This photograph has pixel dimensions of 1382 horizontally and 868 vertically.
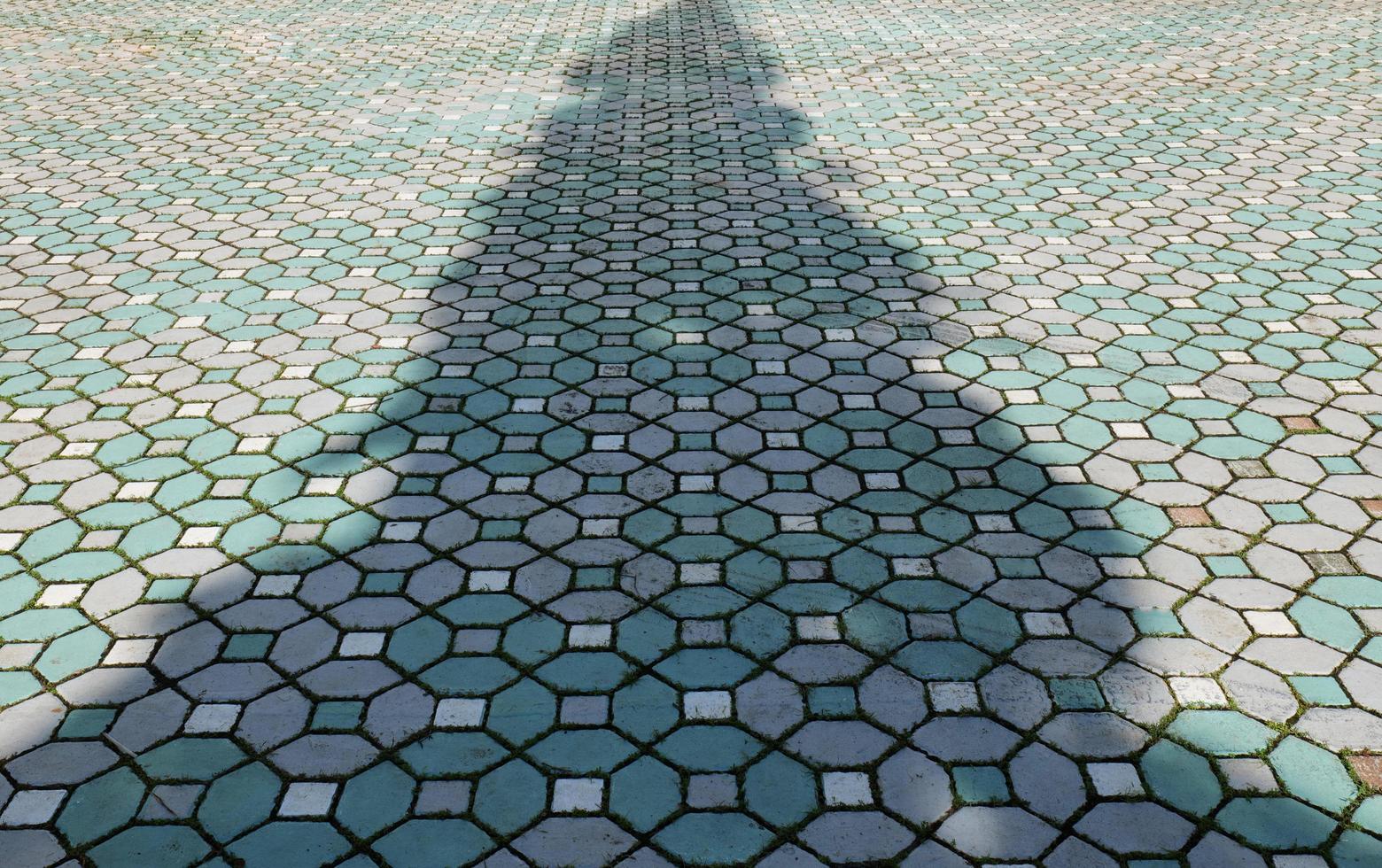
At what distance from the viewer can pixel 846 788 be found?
3.05 m

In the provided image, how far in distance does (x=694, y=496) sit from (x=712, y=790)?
4.78ft

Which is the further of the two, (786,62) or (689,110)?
(786,62)

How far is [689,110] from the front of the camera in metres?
9.51

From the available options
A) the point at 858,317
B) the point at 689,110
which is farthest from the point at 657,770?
the point at 689,110

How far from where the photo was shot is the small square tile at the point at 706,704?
330 centimetres

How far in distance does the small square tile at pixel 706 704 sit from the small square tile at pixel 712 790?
0.22 metres

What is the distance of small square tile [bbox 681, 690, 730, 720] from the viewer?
10.8 ft

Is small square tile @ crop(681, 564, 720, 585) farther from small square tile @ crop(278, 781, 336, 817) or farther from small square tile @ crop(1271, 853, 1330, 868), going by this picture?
small square tile @ crop(1271, 853, 1330, 868)

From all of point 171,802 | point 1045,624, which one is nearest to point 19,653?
point 171,802

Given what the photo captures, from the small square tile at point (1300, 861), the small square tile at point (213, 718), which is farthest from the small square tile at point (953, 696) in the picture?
the small square tile at point (213, 718)

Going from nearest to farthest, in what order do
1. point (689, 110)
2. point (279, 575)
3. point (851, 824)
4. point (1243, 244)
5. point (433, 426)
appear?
point (851, 824) → point (279, 575) → point (433, 426) → point (1243, 244) → point (689, 110)

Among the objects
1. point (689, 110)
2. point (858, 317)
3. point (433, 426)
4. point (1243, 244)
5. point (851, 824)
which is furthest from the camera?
point (689, 110)

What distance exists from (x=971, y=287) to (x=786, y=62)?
5.79 metres

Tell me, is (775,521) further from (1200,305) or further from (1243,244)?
(1243,244)
